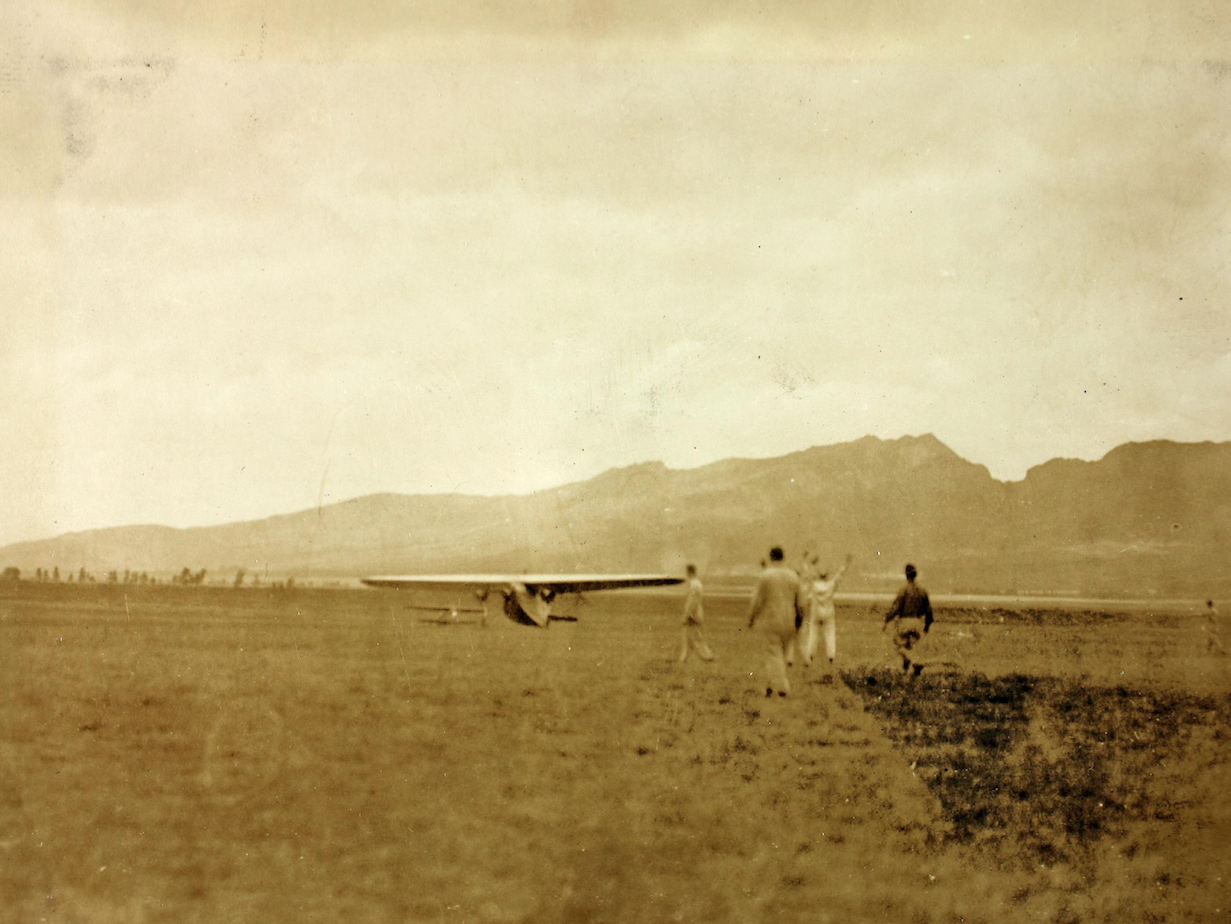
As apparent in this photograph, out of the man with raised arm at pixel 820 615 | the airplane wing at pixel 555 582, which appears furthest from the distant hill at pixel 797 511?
the man with raised arm at pixel 820 615

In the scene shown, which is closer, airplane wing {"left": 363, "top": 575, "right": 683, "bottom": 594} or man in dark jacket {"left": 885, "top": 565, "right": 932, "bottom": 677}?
man in dark jacket {"left": 885, "top": 565, "right": 932, "bottom": 677}

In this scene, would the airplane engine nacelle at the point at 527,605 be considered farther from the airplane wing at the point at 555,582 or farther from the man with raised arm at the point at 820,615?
the man with raised arm at the point at 820,615

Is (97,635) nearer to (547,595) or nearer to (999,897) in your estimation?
(547,595)

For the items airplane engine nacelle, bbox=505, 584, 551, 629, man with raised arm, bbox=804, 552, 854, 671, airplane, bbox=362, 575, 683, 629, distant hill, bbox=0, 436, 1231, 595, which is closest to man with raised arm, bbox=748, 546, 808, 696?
distant hill, bbox=0, 436, 1231, 595

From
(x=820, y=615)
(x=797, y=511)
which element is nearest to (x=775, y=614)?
(x=820, y=615)

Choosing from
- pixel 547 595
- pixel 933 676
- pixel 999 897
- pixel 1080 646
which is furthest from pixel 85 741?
pixel 1080 646

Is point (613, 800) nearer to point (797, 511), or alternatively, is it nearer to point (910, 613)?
point (910, 613)

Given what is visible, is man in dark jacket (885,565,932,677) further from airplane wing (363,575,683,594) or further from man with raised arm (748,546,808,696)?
airplane wing (363,575,683,594)
